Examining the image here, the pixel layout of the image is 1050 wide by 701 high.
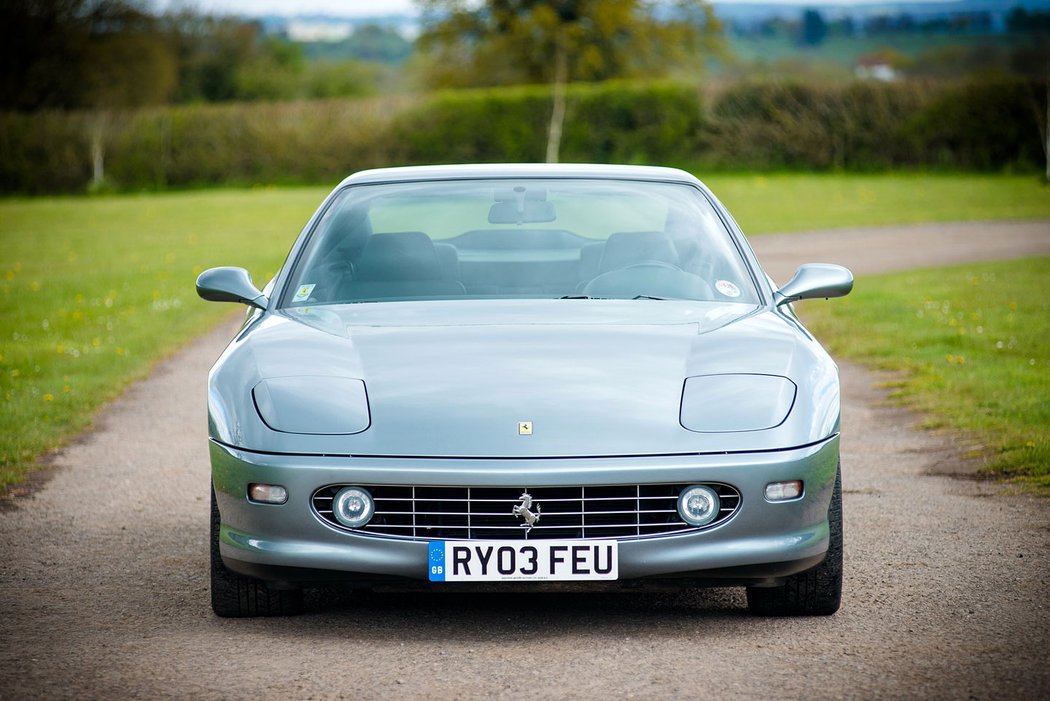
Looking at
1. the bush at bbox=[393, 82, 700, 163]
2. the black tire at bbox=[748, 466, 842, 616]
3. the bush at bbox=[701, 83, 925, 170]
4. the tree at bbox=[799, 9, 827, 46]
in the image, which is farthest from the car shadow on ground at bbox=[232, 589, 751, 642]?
the tree at bbox=[799, 9, 827, 46]

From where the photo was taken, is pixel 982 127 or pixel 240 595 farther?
pixel 982 127

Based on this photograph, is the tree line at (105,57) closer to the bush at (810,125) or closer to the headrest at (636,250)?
the bush at (810,125)

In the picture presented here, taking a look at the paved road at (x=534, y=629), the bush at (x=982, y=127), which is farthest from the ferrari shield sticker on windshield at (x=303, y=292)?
the bush at (x=982, y=127)

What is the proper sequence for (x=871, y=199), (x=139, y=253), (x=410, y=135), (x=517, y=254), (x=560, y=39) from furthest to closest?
1. (x=560, y=39)
2. (x=410, y=135)
3. (x=871, y=199)
4. (x=139, y=253)
5. (x=517, y=254)

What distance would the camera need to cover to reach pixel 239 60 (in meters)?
72.2

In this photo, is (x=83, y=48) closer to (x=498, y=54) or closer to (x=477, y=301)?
(x=498, y=54)

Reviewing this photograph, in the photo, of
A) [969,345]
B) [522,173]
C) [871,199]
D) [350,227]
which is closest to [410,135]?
[871,199]

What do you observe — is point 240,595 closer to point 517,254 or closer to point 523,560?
point 523,560

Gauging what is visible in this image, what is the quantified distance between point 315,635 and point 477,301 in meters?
1.36

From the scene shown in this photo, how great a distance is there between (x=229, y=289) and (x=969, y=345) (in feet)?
23.3

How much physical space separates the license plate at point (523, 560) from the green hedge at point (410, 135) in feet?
118

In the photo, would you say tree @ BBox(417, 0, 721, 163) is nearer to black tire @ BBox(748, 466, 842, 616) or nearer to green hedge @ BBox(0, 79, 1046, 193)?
green hedge @ BBox(0, 79, 1046, 193)

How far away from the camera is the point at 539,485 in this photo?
3.74 m

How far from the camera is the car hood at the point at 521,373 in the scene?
383cm
